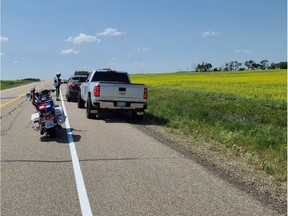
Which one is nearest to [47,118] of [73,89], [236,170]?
[236,170]

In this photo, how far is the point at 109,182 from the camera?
5.84 metres

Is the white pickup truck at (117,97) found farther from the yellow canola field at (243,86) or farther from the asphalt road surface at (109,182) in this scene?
the yellow canola field at (243,86)

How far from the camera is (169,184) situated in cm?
580

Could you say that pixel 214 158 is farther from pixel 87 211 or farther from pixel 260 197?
pixel 87 211

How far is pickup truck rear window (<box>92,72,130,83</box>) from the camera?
653 inches

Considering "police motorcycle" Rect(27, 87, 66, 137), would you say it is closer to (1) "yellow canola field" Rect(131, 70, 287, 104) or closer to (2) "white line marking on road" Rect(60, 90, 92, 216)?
(2) "white line marking on road" Rect(60, 90, 92, 216)

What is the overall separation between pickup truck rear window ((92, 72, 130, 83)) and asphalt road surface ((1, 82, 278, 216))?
7.27 meters

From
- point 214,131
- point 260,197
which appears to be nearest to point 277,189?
point 260,197

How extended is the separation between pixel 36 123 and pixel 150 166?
4.33 meters

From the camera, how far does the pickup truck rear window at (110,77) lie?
16594 millimetres

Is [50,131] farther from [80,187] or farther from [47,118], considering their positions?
[80,187]

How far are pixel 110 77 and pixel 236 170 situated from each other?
1075cm

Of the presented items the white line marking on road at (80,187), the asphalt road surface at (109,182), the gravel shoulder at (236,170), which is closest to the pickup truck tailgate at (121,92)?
the gravel shoulder at (236,170)

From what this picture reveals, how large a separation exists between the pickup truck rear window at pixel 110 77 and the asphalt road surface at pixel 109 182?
727 cm
